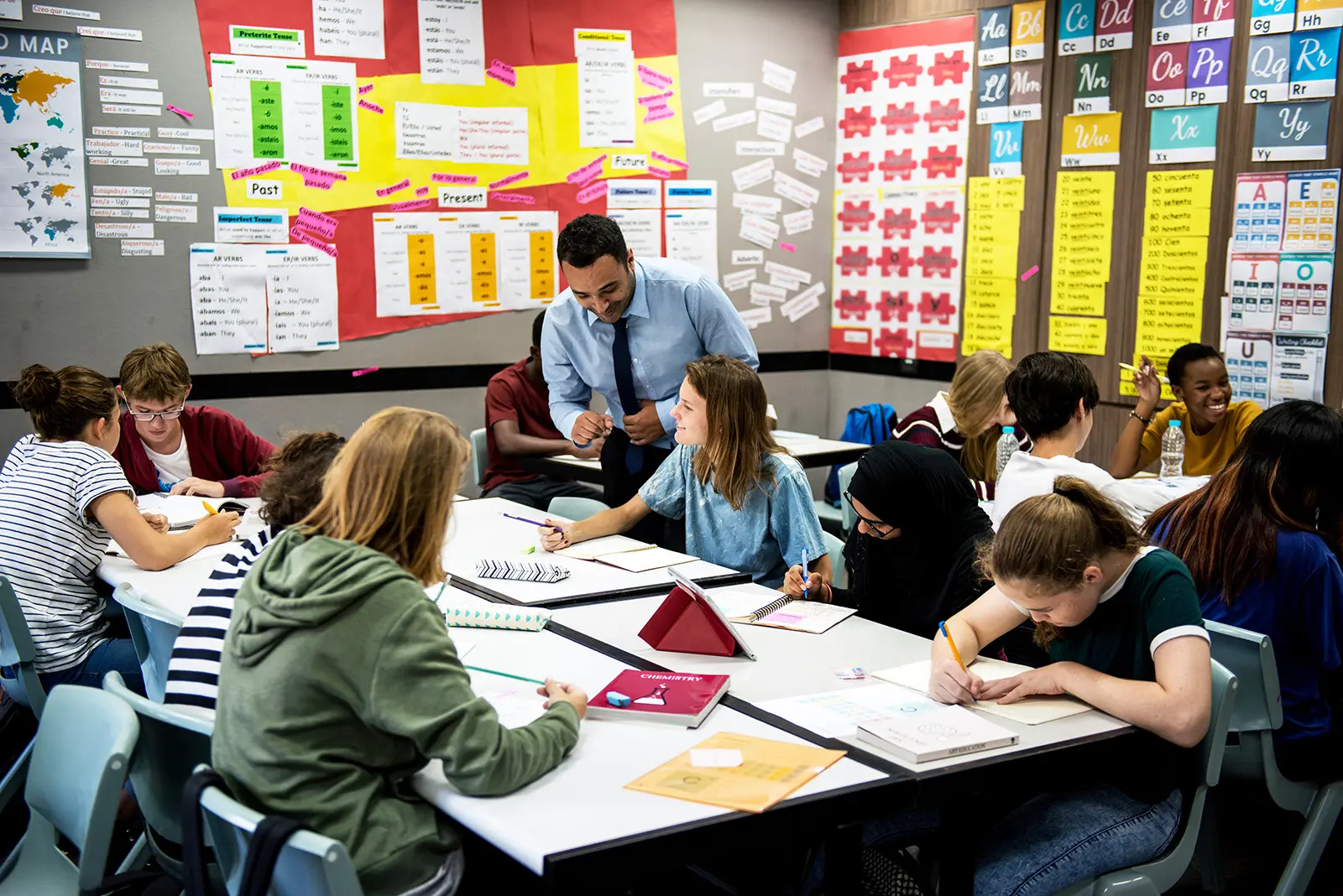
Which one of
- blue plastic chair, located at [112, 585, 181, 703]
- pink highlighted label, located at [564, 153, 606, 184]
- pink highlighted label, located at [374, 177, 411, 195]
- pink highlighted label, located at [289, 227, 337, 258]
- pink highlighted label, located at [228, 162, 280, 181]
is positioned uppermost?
pink highlighted label, located at [564, 153, 606, 184]

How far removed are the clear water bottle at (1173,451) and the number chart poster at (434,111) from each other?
2.75m

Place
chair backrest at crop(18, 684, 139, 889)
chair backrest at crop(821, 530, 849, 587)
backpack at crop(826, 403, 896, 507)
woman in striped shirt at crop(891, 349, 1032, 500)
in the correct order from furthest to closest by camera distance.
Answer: backpack at crop(826, 403, 896, 507) < woman in striped shirt at crop(891, 349, 1032, 500) < chair backrest at crop(821, 530, 849, 587) < chair backrest at crop(18, 684, 139, 889)

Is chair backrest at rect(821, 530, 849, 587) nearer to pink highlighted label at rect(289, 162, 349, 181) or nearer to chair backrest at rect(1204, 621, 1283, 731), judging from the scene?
chair backrest at rect(1204, 621, 1283, 731)

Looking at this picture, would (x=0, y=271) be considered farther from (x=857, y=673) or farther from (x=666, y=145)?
(x=857, y=673)

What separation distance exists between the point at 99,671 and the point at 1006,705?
2.24 metres

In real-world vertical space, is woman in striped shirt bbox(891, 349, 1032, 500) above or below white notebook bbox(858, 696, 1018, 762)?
above

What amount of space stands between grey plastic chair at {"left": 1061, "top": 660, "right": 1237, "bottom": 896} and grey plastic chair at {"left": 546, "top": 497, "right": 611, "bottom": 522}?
194 centimetres

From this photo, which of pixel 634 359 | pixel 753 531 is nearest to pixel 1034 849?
pixel 753 531

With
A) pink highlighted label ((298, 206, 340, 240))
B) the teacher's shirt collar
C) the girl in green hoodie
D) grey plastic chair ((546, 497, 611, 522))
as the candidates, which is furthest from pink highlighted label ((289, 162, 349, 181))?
the girl in green hoodie

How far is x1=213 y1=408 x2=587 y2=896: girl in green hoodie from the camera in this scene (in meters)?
1.65

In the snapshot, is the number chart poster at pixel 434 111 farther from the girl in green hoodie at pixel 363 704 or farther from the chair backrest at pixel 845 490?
the girl in green hoodie at pixel 363 704

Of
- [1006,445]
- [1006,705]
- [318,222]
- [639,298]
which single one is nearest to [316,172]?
[318,222]

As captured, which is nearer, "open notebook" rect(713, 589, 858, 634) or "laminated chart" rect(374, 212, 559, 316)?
"open notebook" rect(713, 589, 858, 634)

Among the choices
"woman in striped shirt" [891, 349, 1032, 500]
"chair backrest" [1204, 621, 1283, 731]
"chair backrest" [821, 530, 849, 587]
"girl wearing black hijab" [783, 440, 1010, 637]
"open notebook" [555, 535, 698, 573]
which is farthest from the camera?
"woman in striped shirt" [891, 349, 1032, 500]
